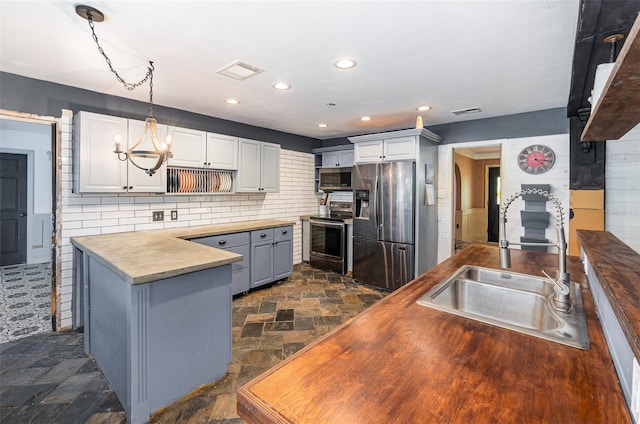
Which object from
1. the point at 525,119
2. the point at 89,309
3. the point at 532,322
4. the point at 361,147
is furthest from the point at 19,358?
the point at 525,119

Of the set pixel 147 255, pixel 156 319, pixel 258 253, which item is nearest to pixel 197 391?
pixel 156 319

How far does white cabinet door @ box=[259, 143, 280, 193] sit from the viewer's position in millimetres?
4414

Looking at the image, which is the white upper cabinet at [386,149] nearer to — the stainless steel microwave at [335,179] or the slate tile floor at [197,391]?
the stainless steel microwave at [335,179]

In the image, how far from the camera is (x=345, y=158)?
537 cm

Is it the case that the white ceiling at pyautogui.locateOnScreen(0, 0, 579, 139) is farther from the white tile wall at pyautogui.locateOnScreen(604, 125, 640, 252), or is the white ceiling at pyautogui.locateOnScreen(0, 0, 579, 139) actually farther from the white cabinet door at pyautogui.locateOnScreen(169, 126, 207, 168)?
the white tile wall at pyautogui.locateOnScreen(604, 125, 640, 252)

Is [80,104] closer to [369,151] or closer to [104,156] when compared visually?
[104,156]

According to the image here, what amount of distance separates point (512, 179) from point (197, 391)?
420cm

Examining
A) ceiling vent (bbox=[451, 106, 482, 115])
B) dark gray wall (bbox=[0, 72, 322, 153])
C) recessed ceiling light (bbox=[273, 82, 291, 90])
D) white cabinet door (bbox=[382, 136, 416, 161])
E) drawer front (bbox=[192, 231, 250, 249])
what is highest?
ceiling vent (bbox=[451, 106, 482, 115])

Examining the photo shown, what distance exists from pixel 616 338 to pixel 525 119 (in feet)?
12.2

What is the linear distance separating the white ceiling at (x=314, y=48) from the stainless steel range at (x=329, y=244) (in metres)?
2.05

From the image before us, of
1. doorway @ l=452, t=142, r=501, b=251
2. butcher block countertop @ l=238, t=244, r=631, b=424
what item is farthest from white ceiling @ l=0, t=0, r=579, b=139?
doorway @ l=452, t=142, r=501, b=251

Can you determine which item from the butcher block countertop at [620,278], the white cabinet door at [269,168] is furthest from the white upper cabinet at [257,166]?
the butcher block countertop at [620,278]

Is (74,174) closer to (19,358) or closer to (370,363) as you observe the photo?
(19,358)

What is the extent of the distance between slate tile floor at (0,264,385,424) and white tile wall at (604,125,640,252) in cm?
264
